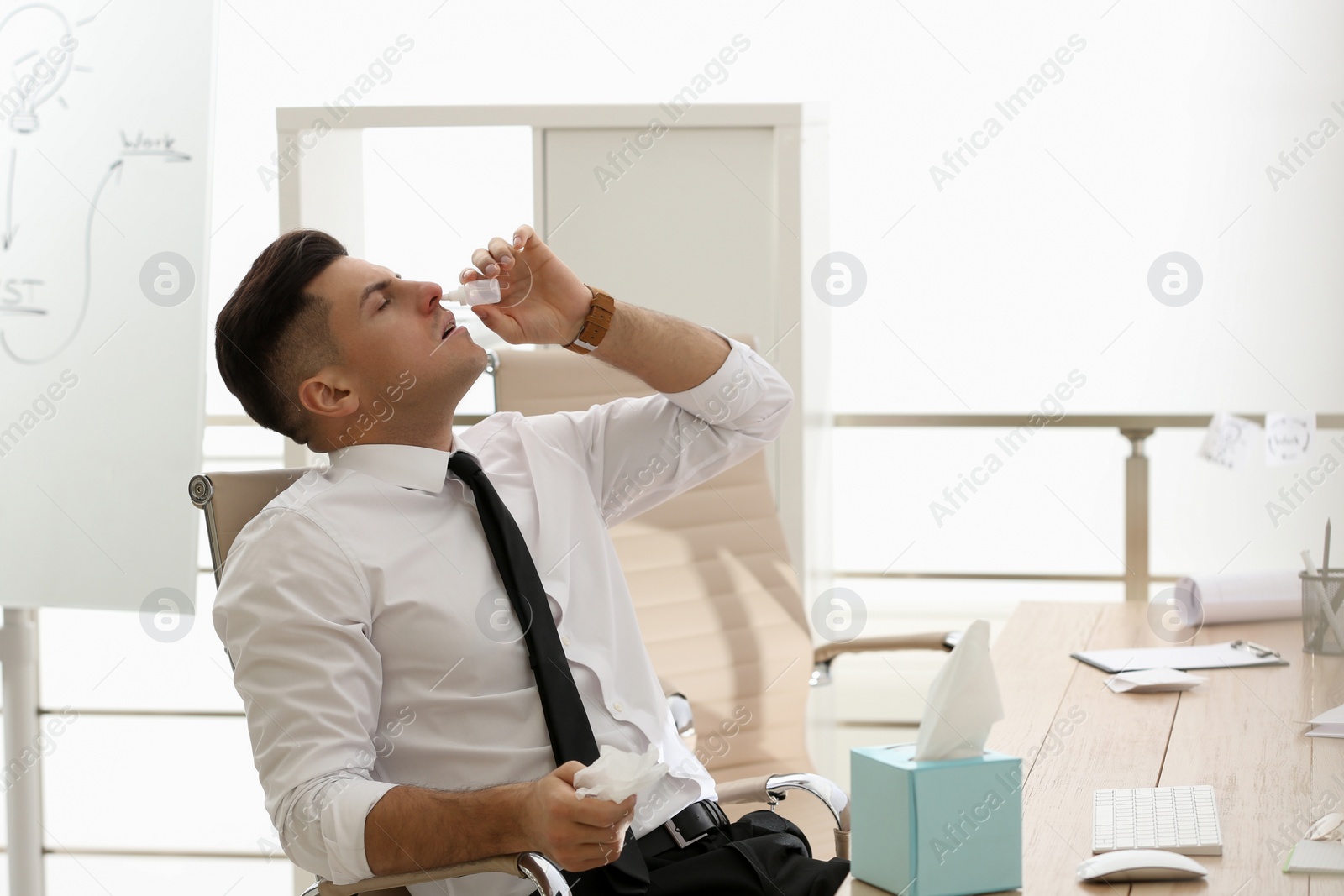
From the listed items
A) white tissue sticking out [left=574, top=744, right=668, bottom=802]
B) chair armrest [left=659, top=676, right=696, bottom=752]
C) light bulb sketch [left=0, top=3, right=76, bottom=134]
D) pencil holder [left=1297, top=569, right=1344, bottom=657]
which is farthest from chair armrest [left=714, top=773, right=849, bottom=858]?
light bulb sketch [left=0, top=3, right=76, bottom=134]

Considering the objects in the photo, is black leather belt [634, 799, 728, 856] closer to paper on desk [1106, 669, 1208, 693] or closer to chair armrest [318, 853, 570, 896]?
chair armrest [318, 853, 570, 896]

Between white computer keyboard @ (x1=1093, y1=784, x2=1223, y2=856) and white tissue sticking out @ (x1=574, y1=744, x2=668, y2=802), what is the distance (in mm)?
440

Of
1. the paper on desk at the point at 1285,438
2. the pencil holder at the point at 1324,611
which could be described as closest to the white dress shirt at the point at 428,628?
the pencil holder at the point at 1324,611

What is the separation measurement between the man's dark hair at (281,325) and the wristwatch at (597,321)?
297 millimetres

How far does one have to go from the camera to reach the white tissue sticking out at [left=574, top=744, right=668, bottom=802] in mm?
952

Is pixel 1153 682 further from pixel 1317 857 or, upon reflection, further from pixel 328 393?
pixel 328 393

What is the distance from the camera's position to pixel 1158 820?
3.71ft

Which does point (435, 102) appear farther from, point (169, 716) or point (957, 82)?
point (169, 716)

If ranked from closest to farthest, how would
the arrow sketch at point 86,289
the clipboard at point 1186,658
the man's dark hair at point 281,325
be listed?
the man's dark hair at point 281,325
the clipboard at point 1186,658
the arrow sketch at point 86,289

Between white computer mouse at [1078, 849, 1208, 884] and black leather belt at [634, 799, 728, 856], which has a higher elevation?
white computer mouse at [1078, 849, 1208, 884]

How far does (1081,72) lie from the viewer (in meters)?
3.05

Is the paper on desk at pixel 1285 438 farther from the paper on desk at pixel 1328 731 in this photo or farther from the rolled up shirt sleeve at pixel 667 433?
the rolled up shirt sleeve at pixel 667 433

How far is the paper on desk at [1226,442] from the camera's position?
7.65 feet

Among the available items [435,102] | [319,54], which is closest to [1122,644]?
[435,102]
